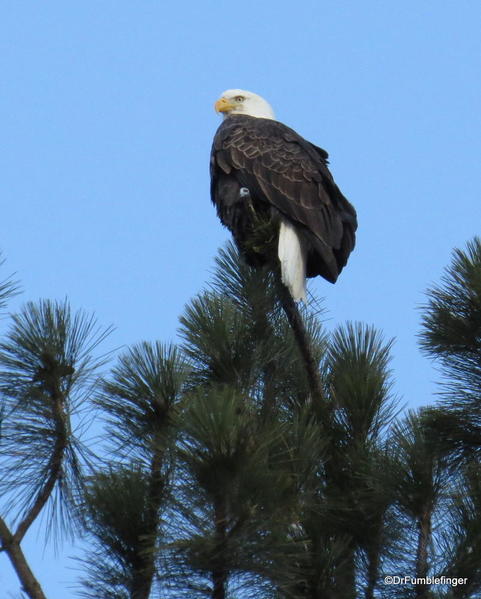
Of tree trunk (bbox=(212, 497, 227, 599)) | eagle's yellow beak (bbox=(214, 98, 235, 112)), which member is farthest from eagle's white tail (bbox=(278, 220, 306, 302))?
eagle's yellow beak (bbox=(214, 98, 235, 112))

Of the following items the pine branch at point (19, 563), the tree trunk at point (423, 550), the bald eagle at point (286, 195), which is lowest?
the pine branch at point (19, 563)

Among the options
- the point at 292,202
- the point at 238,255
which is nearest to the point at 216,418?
the point at 238,255

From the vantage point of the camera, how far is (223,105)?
792 cm

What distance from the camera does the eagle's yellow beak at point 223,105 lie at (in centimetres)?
790

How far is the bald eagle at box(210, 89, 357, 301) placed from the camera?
6164 mm

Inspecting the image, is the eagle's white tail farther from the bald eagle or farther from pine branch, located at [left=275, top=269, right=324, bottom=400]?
pine branch, located at [left=275, top=269, right=324, bottom=400]

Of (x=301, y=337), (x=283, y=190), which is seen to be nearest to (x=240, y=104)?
(x=283, y=190)

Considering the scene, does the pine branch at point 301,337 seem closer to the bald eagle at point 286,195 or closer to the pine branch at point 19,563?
the bald eagle at point 286,195

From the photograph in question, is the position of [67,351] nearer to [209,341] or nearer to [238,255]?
[209,341]

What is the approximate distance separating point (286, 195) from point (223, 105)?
172cm

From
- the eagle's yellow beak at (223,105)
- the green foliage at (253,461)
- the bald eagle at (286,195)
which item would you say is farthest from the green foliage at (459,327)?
the eagle's yellow beak at (223,105)

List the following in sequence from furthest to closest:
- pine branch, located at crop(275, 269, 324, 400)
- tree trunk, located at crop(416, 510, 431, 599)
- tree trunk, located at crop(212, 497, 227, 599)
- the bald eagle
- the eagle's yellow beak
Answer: the eagle's yellow beak, the bald eagle, pine branch, located at crop(275, 269, 324, 400), tree trunk, located at crop(416, 510, 431, 599), tree trunk, located at crop(212, 497, 227, 599)

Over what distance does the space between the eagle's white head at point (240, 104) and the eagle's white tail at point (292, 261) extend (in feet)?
6.26

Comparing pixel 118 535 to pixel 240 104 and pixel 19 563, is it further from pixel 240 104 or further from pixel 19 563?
pixel 240 104
